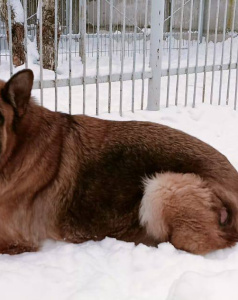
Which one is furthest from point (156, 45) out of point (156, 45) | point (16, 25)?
point (16, 25)

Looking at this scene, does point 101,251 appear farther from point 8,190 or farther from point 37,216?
point 8,190

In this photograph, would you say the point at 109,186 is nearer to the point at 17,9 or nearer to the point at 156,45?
the point at 156,45

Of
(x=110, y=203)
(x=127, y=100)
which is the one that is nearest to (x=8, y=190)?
(x=110, y=203)

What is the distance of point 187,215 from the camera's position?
9.95ft

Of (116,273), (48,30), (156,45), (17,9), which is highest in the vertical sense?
(17,9)

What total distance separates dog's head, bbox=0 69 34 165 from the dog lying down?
0.01 meters

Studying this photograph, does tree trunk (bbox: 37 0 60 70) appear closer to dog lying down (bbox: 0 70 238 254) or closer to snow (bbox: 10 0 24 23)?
snow (bbox: 10 0 24 23)

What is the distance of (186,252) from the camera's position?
3.07 meters

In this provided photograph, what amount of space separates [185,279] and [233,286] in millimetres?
268

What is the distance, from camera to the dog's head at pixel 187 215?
3.04m

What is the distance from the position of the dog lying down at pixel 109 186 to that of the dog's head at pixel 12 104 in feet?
0.04

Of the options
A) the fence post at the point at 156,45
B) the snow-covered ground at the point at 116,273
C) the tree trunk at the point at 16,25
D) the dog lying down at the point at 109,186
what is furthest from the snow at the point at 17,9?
the snow-covered ground at the point at 116,273

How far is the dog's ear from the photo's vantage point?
281cm

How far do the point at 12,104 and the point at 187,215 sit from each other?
1281 millimetres
